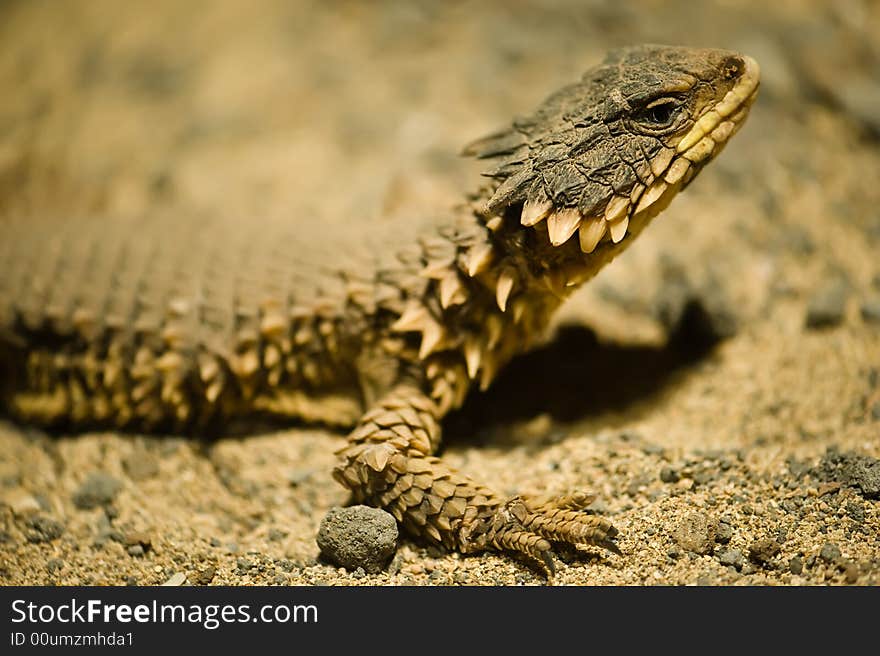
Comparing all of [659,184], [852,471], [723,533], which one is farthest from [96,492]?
[852,471]

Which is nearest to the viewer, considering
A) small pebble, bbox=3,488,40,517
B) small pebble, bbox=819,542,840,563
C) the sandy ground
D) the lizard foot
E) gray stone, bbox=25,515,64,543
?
small pebble, bbox=819,542,840,563

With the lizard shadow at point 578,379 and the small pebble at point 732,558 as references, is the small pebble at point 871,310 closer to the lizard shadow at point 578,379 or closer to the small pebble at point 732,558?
Answer: the lizard shadow at point 578,379

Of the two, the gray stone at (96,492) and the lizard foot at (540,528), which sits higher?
the gray stone at (96,492)

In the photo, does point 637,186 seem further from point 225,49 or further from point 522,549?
point 225,49

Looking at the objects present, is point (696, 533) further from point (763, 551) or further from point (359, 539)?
point (359, 539)

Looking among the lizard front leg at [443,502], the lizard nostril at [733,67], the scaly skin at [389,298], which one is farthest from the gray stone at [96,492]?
the lizard nostril at [733,67]

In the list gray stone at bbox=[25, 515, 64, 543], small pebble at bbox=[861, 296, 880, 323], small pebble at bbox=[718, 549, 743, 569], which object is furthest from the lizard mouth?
gray stone at bbox=[25, 515, 64, 543]

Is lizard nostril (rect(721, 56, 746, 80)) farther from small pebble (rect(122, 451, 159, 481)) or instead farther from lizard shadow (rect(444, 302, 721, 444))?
small pebble (rect(122, 451, 159, 481))
